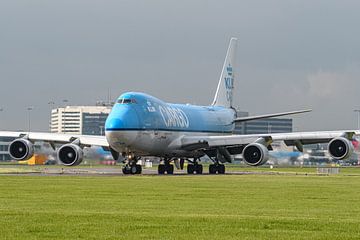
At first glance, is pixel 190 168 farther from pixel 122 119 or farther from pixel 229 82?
pixel 229 82

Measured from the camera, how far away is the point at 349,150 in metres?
70.6

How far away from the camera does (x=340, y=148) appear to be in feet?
234

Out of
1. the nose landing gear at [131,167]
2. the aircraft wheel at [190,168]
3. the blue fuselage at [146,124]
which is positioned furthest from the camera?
the aircraft wheel at [190,168]

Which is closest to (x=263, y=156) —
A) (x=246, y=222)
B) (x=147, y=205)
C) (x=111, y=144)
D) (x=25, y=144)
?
(x=111, y=144)

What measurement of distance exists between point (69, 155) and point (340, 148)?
20.2 m

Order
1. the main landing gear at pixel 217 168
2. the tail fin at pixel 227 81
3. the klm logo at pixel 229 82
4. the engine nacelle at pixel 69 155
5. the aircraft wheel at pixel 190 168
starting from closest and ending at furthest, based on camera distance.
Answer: the engine nacelle at pixel 69 155 → the main landing gear at pixel 217 168 → the aircraft wheel at pixel 190 168 → the tail fin at pixel 227 81 → the klm logo at pixel 229 82

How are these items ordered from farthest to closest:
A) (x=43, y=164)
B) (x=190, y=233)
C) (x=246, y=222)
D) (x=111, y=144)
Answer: (x=43, y=164)
(x=111, y=144)
(x=246, y=222)
(x=190, y=233)

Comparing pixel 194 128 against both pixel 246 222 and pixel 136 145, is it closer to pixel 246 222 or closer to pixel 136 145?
pixel 136 145

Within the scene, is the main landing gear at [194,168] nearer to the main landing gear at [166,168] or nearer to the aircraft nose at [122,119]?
the main landing gear at [166,168]

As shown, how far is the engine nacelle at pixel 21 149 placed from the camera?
7462 centimetres

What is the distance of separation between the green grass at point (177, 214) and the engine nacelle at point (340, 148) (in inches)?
1082

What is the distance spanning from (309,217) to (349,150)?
143 feet

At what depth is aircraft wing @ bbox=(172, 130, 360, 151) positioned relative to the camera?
73125 mm

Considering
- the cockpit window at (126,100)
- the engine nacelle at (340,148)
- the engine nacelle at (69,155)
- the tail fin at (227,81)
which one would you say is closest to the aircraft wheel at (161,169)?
the engine nacelle at (69,155)
